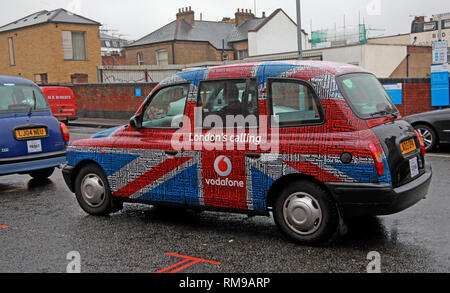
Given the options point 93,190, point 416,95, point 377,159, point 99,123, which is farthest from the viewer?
point 99,123

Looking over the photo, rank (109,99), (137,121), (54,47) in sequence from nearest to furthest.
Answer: (137,121) → (109,99) → (54,47)

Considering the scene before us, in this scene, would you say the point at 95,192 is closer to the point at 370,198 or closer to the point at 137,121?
the point at 137,121

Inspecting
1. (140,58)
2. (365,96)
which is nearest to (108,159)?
A: (365,96)

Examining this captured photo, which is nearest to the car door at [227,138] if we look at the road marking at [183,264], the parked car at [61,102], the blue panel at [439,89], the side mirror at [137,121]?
the road marking at [183,264]

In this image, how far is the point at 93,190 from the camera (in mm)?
6562

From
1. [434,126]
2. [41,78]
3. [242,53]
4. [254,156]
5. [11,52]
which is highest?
[242,53]

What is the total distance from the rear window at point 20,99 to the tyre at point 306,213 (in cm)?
583

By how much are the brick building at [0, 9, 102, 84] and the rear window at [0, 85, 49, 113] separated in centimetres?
2819

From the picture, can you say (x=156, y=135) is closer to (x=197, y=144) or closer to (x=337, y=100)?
(x=197, y=144)

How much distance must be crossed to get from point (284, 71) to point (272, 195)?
1312 mm

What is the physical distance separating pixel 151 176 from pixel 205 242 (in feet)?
3.74

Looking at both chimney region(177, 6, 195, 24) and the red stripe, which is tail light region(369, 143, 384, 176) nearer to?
the red stripe

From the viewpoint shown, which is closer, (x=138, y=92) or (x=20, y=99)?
(x=20, y=99)

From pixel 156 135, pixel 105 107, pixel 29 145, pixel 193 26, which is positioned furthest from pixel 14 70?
pixel 156 135
